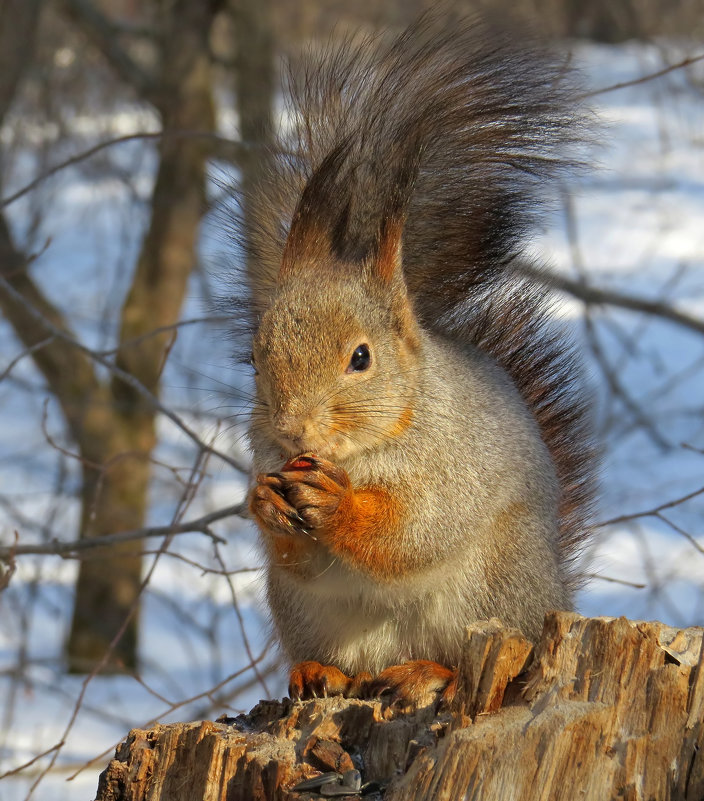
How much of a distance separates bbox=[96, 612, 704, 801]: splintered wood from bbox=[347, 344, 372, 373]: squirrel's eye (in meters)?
0.46

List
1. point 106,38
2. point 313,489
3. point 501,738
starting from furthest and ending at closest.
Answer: point 106,38 → point 313,489 → point 501,738

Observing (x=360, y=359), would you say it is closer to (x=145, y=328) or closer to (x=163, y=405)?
(x=163, y=405)

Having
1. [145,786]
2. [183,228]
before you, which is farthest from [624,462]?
[145,786]

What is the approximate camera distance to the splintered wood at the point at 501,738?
1318 mm

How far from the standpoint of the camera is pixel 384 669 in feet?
6.05

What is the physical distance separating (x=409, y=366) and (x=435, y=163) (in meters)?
0.40

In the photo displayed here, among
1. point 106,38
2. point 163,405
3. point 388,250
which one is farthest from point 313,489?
point 106,38

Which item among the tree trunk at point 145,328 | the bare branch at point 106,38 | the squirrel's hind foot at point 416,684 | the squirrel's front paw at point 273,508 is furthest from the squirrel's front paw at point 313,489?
the bare branch at point 106,38

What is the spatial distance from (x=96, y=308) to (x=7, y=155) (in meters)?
1.34

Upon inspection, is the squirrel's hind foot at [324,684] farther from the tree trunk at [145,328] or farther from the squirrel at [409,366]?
the tree trunk at [145,328]

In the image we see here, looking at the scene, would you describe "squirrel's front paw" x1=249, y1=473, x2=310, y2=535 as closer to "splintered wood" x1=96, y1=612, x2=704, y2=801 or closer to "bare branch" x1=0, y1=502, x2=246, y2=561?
"splintered wood" x1=96, y1=612, x2=704, y2=801

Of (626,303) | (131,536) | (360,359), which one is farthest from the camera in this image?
(626,303)

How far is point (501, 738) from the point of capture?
1351mm

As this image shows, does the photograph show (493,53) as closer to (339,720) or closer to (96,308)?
(339,720)
